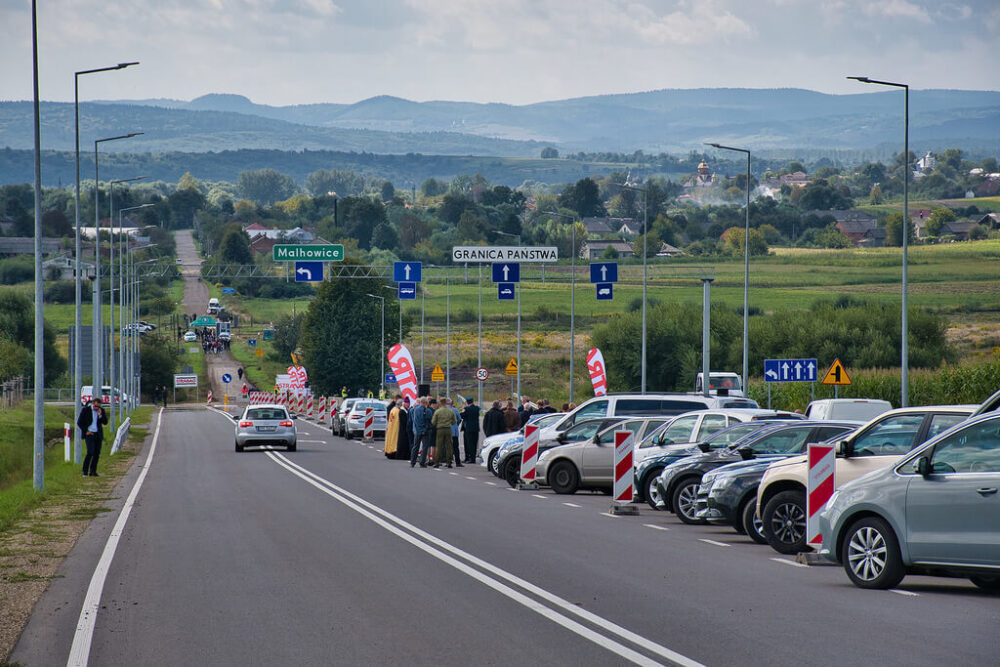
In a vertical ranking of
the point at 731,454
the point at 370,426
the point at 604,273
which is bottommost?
the point at 370,426

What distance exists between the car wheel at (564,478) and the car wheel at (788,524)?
1011 cm

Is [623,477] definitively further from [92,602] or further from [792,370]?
[792,370]

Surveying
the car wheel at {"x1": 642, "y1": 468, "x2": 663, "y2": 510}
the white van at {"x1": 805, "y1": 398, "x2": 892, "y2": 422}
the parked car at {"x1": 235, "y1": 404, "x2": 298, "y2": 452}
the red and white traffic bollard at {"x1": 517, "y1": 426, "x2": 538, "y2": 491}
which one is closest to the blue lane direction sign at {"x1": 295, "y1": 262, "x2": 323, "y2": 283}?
the parked car at {"x1": 235, "y1": 404, "x2": 298, "y2": 452}

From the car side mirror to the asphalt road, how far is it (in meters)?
1.14

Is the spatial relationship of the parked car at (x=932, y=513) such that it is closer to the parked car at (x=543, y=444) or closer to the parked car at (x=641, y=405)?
the parked car at (x=543, y=444)

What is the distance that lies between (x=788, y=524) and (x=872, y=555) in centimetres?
356

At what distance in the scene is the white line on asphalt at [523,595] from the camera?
30.7ft

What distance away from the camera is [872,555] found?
1259 centimetres

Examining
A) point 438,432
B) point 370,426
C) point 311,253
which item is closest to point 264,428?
point 370,426

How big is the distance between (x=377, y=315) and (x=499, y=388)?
65.7 ft

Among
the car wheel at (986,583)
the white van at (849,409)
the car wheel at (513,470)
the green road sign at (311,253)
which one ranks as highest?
the green road sign at (311,253)

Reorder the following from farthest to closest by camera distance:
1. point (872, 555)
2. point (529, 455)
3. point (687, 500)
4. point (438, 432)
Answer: point (438, 432) → point (529, 455) → point (687, 500) → point (872, 555)

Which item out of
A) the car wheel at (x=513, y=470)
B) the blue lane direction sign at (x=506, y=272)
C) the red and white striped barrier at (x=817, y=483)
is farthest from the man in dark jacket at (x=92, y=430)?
the blue lane direction sign at (x=506, y=272)

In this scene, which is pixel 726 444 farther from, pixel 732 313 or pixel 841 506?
pixel 732 313
